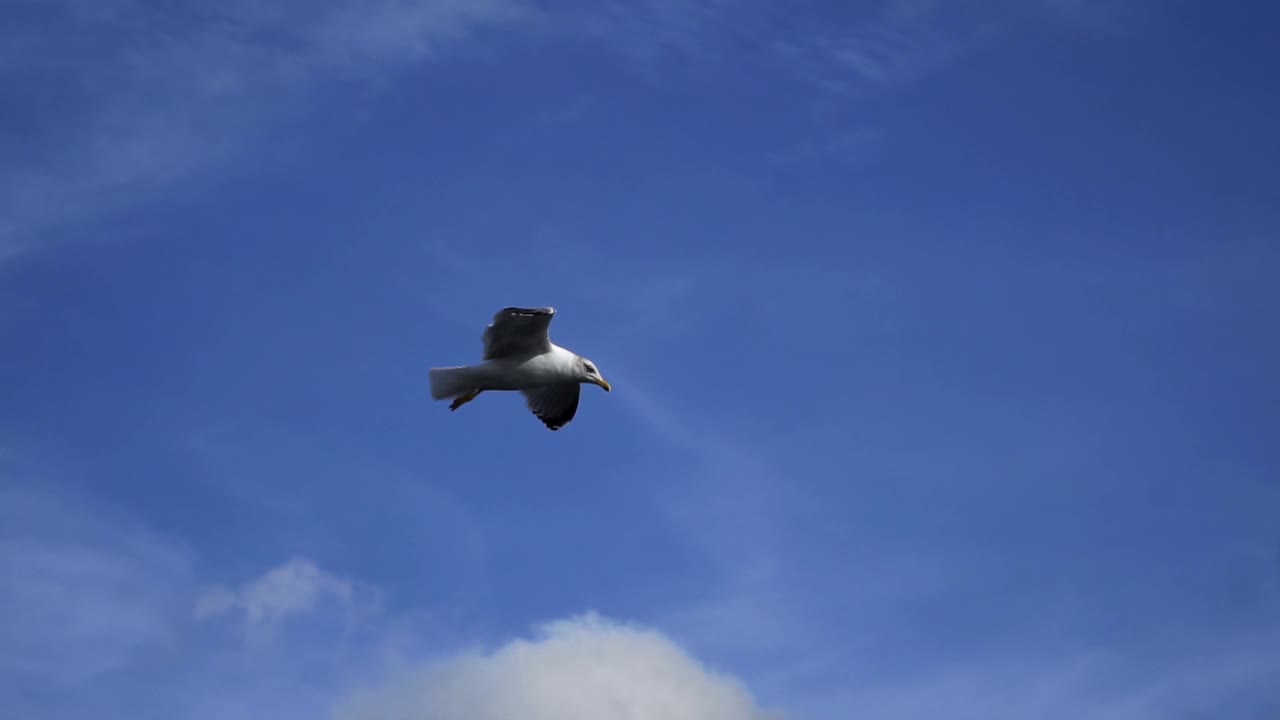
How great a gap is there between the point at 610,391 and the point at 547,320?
11.6ft

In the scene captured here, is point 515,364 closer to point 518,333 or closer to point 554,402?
point 518,333

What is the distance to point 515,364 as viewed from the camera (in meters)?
32.9

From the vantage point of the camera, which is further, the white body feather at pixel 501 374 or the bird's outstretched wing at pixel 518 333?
the white body feather at pixel 501 374

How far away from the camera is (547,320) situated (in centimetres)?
3198

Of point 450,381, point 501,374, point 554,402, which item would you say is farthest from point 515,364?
point 554,402

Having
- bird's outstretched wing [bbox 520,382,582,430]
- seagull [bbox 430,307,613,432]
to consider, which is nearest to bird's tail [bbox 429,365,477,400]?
seagull [bbox 430,307,613,432]

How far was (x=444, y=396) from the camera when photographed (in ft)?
108

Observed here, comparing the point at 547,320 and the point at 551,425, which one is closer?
the point at 547,320

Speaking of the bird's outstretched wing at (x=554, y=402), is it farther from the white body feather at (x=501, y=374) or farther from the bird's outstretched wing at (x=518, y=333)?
the bird's outstretched wing at (x=518, y=333)

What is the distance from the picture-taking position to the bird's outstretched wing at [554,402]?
115ft

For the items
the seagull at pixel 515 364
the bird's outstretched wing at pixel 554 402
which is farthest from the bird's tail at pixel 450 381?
the bird's outstretched wing at pixel 554 402

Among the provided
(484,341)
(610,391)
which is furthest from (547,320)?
(610,391)

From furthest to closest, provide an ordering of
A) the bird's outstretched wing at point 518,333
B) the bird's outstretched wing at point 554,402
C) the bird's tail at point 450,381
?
the bird's outstretched wing at point 554,402
the bird's tail at point 450,381
the bird's outstretched wing at point 518,333

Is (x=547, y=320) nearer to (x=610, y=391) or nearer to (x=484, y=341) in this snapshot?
(x=484, y=341)
